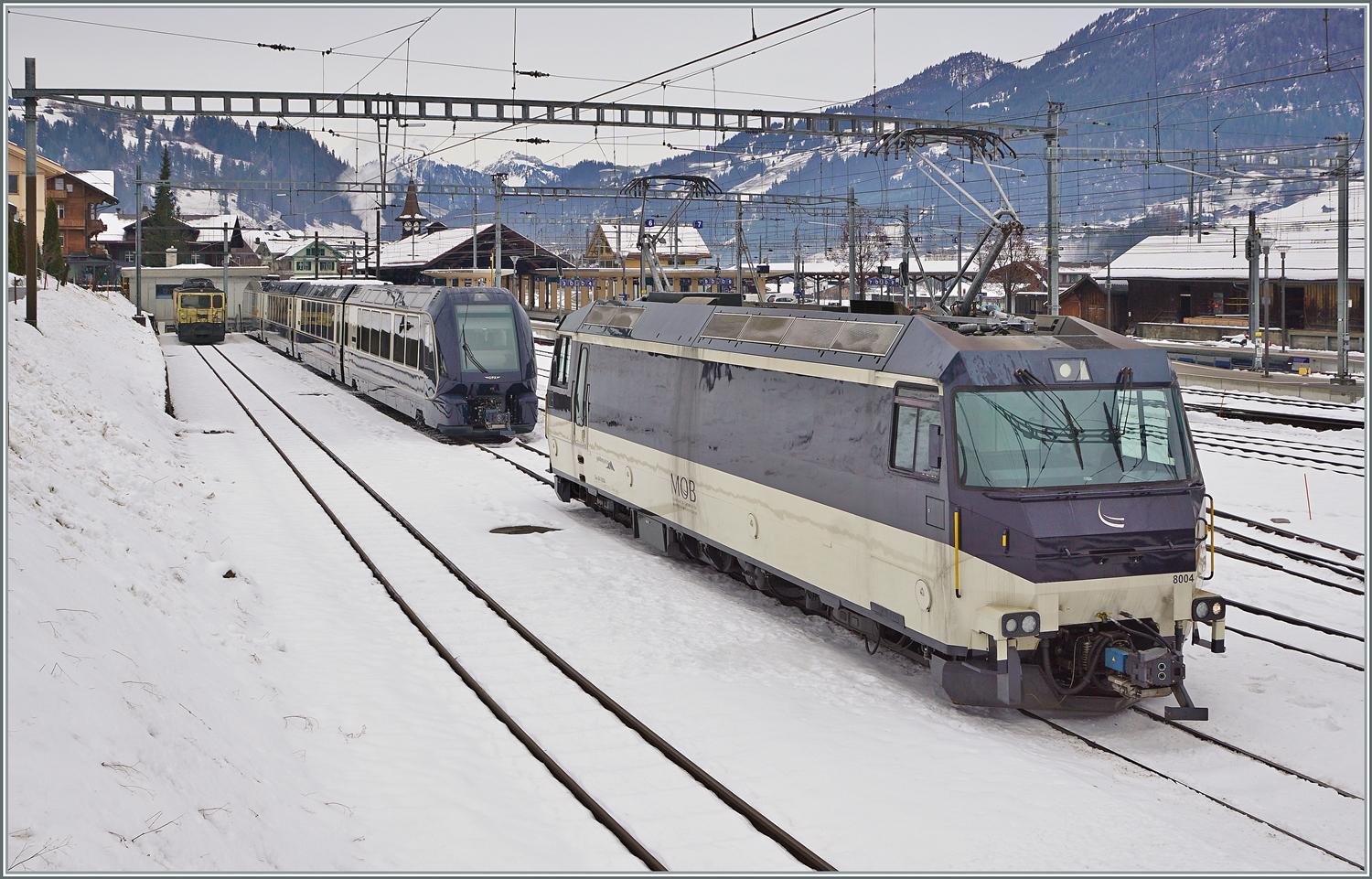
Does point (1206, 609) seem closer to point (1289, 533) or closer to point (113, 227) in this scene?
point (1289, 533)

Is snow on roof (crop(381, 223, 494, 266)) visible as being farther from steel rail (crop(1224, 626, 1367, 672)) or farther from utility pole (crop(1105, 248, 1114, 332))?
steel rail (crop(1224, 626, 1367, 672))

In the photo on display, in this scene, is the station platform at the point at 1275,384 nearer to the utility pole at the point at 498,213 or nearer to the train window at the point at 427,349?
the train window at the point at 427,349

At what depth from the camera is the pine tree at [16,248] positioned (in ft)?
130

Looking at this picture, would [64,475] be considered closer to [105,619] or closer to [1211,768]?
[105,619]

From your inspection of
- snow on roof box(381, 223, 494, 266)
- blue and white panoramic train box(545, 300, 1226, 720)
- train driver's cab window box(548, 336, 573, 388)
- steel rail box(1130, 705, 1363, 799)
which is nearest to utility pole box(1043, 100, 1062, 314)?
train driver's cab window box(548, 336, 573, 388)

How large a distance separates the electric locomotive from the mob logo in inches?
2045

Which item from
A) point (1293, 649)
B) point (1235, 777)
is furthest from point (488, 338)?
point (1235, 777)

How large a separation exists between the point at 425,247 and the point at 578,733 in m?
87.9

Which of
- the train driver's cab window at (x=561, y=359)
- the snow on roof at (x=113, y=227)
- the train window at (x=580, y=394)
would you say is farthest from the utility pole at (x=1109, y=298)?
the snow on roof at (x=113, y=227)

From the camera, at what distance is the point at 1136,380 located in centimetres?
1033

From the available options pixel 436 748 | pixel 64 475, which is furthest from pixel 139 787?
pixel 64 475

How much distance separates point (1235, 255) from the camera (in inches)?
2618

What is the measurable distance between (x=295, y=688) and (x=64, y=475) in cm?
575

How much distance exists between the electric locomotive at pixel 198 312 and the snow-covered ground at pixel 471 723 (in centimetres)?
4688
